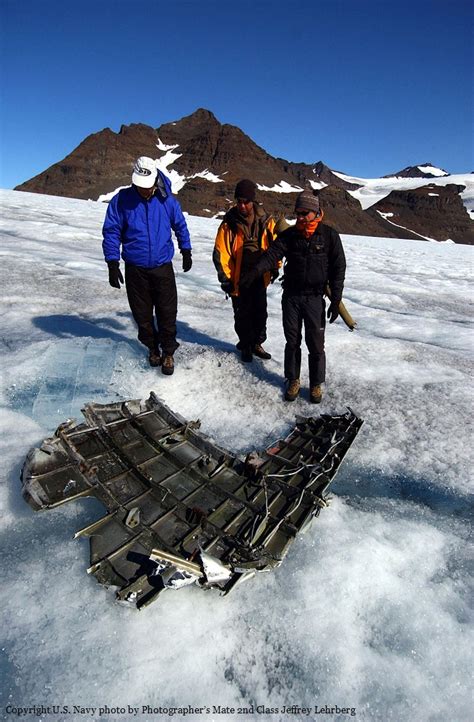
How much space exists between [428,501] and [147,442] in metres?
2.20

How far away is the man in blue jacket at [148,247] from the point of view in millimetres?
4254

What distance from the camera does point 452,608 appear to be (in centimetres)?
212

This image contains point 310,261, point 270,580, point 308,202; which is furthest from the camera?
point 310,261

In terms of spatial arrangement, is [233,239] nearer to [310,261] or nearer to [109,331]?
[310,261]

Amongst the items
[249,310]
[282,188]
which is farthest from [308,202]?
[282,188]

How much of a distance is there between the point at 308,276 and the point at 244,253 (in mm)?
1170

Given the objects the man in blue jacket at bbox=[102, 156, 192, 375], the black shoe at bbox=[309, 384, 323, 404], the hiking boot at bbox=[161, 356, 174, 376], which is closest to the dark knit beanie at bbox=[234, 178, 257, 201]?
the man in blue jacket at bbox=[102, 156, 192, 375]

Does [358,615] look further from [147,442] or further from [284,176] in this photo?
[284,176]

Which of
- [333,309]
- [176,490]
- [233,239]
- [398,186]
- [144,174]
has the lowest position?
[176,490]

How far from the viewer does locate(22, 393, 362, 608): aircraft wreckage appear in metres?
2.13

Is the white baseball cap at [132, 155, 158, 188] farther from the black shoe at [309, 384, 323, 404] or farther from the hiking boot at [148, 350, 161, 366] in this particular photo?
the black shoe at [309, 384, 323, 404]

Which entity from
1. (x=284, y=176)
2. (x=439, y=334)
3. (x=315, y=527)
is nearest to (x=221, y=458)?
(x=315, y=527)

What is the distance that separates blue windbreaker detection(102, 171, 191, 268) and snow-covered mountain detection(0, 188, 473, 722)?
118cm

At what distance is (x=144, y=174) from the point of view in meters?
4.05
